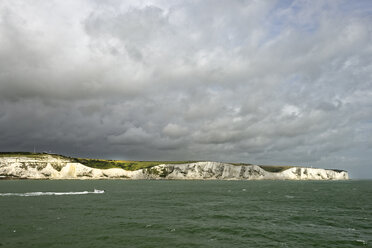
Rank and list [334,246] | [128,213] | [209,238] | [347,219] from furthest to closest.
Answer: [128,213] < [347,219] < [209,238] < [334,246]

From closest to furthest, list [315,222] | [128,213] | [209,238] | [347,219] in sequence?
[209,238]
[315,222]
[347,219]
[128,213]

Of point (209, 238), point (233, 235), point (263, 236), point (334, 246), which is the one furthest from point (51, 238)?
point (334, 246)

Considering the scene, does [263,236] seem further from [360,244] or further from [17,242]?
[17,242]

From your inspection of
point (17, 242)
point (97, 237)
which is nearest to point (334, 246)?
point (97, 237)

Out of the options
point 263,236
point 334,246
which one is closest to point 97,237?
point 263,236

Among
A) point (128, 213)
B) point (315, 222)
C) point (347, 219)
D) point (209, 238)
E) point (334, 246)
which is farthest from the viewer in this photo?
point (128, 213)

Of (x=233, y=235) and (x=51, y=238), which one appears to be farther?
(x=233, y=235)

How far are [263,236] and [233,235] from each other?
3.46 m

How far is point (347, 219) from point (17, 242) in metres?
46.3

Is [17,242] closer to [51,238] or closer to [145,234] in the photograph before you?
[51,238]

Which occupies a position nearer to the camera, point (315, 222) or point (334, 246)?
point (334, 246)

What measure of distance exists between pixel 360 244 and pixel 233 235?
13.5 meters

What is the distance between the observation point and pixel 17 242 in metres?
29.0

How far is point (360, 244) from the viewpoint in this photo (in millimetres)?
29781
